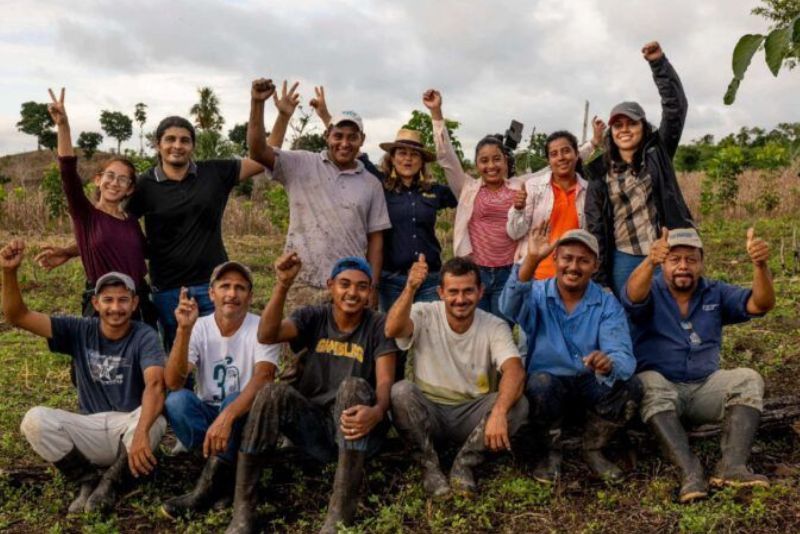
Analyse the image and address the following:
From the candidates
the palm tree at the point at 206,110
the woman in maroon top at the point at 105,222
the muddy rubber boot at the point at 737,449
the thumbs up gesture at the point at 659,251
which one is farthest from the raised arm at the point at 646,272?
the palm tree at the point at 206,110

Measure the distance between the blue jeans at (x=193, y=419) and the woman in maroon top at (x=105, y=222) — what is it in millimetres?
954

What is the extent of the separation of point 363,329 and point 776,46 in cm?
267

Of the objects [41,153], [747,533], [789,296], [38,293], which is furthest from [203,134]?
[41,153]

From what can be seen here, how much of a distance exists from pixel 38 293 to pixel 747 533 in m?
9.03

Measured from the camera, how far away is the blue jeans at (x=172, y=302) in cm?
463

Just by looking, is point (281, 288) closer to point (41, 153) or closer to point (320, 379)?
point (320, 379)

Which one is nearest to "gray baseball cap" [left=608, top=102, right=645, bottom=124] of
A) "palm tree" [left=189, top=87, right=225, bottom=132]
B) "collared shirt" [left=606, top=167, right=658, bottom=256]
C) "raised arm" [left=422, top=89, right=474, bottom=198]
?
"collared shirt" [left=606, top=167, right=658, bottom=256]

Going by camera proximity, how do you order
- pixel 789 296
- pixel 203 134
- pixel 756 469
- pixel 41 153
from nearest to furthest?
pixel 756 469, pixel 789 296, pixel 203 134, pixel 41 153

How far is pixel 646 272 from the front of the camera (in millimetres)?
3965

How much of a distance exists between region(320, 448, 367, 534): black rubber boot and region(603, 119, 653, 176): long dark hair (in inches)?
88.0

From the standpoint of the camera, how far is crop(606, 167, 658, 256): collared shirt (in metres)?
4.42

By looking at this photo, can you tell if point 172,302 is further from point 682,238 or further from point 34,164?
point 34,164

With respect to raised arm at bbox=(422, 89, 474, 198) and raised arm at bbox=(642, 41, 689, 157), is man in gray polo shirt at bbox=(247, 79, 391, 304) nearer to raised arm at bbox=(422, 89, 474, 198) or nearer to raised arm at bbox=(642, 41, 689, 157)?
raised arm at bbox=(422, 89, 474, 198)

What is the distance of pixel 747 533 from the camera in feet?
11.0
